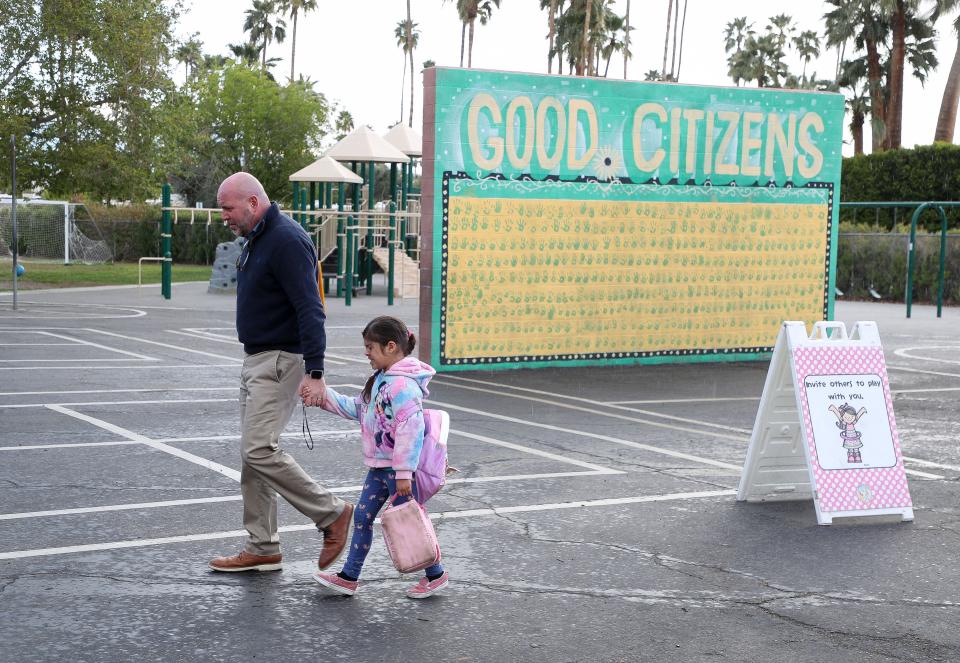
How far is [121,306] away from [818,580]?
67.2 ft

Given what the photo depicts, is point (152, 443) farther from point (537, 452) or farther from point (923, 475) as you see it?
point (923, 475)

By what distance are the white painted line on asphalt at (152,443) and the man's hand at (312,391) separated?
2804 mm

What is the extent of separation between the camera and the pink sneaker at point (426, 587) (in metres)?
5.91

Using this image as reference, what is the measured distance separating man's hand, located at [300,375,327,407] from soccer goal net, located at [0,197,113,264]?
144 feet

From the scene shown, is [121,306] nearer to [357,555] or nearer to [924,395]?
[924,395]

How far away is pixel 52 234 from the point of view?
49531 mm

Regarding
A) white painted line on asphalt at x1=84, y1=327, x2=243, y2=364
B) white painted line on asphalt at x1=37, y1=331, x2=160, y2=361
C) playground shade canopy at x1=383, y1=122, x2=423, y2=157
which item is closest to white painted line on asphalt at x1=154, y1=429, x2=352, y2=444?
white painted line on asphalt at x1=84, y1=327, x2=243, y2=364

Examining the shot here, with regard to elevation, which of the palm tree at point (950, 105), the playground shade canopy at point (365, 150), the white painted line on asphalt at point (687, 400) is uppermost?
the palm tree at point (950, 105)

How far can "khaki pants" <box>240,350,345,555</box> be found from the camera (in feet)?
20.2

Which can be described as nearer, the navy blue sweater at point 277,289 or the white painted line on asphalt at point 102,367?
the navy blue sweater at point 277,289

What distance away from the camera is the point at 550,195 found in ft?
53.0

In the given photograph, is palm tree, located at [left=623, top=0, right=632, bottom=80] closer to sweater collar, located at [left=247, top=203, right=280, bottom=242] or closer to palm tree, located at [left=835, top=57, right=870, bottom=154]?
palm tree, located at [left=835, top=57, right=870, bottom=154]

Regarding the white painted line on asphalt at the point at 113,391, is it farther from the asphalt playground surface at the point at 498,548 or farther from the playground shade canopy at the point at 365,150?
the playground shade canopy at the point at 365,150

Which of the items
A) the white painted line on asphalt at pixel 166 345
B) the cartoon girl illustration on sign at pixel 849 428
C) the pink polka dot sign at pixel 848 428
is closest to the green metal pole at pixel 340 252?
the white painted line on asphalt at pixel 166 345
